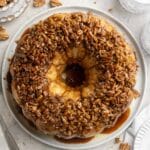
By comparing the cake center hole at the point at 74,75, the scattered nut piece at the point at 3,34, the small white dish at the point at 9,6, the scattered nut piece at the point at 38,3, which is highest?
the small white dish at the point at 9,6

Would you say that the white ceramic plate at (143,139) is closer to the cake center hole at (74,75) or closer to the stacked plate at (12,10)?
the cake center hole at (74,75)

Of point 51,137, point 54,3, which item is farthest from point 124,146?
point 54,3

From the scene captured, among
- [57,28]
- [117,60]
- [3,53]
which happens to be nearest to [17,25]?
[3,53]

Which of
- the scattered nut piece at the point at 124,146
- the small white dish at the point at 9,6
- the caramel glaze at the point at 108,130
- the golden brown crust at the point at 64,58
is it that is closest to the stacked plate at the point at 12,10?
the small white dish at the point at 9,6

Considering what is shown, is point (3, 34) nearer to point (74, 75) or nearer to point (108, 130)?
point (74, 75)

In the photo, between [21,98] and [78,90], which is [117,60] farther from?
[21,98]
